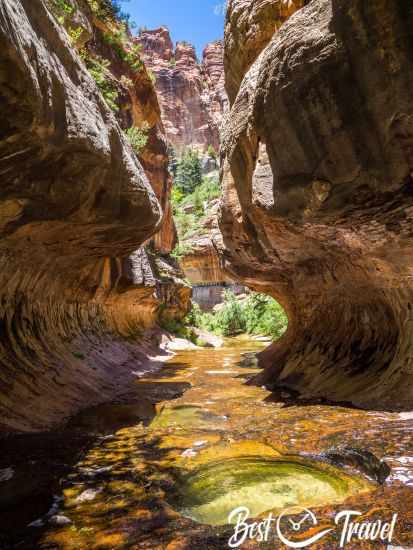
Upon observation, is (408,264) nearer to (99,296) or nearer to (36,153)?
(36,153)

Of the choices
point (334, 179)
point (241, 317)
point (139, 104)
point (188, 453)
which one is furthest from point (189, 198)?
point (188, 453)

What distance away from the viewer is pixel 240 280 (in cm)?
1008

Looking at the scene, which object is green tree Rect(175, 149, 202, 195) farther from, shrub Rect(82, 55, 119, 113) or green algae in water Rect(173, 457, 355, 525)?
green algae in water Rect(173, 457, 355, 525)

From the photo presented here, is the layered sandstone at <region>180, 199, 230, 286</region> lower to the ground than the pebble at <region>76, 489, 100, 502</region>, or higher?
higher

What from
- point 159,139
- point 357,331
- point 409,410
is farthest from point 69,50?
point 159,139

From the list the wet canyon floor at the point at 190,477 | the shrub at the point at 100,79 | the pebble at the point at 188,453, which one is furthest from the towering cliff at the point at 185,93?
the pebble at the point at 188,453

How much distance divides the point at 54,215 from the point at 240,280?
582cm

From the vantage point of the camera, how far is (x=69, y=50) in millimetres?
4113

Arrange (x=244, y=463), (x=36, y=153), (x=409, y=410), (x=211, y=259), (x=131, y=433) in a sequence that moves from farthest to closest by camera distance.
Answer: (x=211, y=259), (x=131, y=433), (x=409, y=410), (x=36, y=153), (x=244, y=463)

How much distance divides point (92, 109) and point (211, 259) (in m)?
32.9

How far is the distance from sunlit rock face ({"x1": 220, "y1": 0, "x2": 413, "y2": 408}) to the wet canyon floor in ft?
4.78

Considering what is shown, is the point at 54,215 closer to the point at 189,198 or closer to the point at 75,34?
the point at 75,34

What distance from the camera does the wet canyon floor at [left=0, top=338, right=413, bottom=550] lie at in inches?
88.0

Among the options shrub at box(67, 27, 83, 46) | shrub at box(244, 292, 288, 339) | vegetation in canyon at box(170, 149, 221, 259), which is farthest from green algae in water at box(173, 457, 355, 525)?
vegetation in canyon at box(170, 149, 221, 259)
